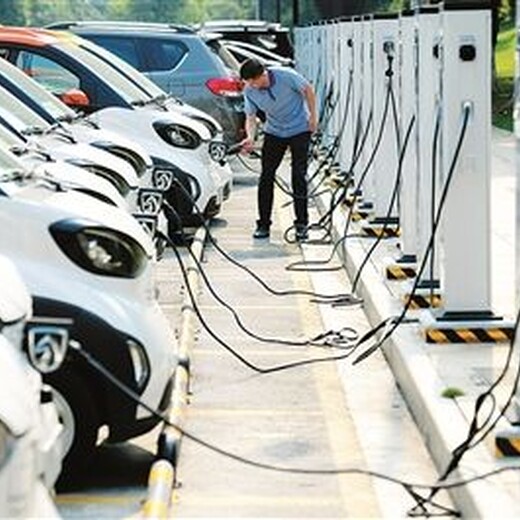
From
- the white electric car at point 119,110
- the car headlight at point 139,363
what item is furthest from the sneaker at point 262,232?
the car headlight at point 139,363

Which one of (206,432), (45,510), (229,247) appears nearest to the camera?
(45,510)

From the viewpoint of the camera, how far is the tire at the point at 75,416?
7.25m

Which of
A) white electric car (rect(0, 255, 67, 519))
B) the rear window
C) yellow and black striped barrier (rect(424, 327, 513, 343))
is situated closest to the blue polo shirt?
the rear window

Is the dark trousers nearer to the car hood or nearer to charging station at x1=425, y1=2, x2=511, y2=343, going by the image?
charging station at x1=425, y1=2, x2=511, y2=343

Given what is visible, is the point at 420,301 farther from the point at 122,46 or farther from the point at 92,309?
the point at 122,46

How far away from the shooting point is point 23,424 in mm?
4902

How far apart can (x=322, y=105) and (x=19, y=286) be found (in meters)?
18.9

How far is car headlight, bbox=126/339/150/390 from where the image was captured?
24.2 feet

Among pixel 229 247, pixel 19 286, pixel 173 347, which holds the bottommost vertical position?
pixel 229 247

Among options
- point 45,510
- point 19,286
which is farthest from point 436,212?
point 45,510

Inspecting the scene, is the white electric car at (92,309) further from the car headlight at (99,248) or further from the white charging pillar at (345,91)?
the white charging pillar at (345,91)

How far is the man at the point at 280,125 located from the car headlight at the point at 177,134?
1.73 feet

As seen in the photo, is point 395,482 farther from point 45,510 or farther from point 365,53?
point 365,53

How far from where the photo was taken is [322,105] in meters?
24.6
